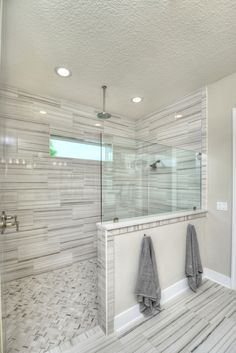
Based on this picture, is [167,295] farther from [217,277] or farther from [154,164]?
[154,164]

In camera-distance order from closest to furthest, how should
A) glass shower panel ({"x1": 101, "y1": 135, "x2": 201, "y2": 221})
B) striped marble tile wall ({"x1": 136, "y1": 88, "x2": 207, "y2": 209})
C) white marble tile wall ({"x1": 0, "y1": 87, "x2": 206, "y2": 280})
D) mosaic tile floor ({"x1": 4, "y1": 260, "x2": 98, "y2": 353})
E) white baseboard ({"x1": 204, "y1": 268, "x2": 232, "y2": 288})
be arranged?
mosaic tile floor ({"x1": 4, "y1": 260, "x2": 98, "y2": 353}) < glass shower panel ({"x1": 101, "y1": 135, "x2": 201, "y2": 221}) < white baseboard ({"x1": 204, "y1": 268, "x2": 232, "y2": 288}) < white marble tile wall ({"x1": 0, "y1": 87, "x2": 206, "y2": 280}) < striped marble tile wall ({"x1": 136, "y1": 88, "x2": 207, "y2": 209})

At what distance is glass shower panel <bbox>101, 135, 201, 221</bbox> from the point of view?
1913mm

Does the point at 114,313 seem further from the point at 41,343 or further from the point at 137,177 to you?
the point at 137,177

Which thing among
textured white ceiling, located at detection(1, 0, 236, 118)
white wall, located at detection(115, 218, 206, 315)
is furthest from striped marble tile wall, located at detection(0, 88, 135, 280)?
white wall, located at detection(115, 218, 206, 315)

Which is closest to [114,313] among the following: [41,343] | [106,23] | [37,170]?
[41,343]

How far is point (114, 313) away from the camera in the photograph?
1478 millimetres

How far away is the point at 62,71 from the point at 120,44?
798 millimetres

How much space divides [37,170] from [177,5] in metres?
2.36

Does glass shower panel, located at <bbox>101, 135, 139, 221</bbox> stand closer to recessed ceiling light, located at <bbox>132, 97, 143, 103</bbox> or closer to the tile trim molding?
the tile trim molding

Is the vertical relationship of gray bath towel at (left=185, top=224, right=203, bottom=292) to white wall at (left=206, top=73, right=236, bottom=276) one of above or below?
below

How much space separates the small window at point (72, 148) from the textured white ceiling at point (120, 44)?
74 cm

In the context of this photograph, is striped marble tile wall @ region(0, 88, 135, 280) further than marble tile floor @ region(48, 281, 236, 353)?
Yes

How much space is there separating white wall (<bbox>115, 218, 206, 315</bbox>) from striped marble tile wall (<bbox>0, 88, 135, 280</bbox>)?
1.48 m

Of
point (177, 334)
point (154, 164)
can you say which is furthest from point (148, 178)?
point (177, 334)
